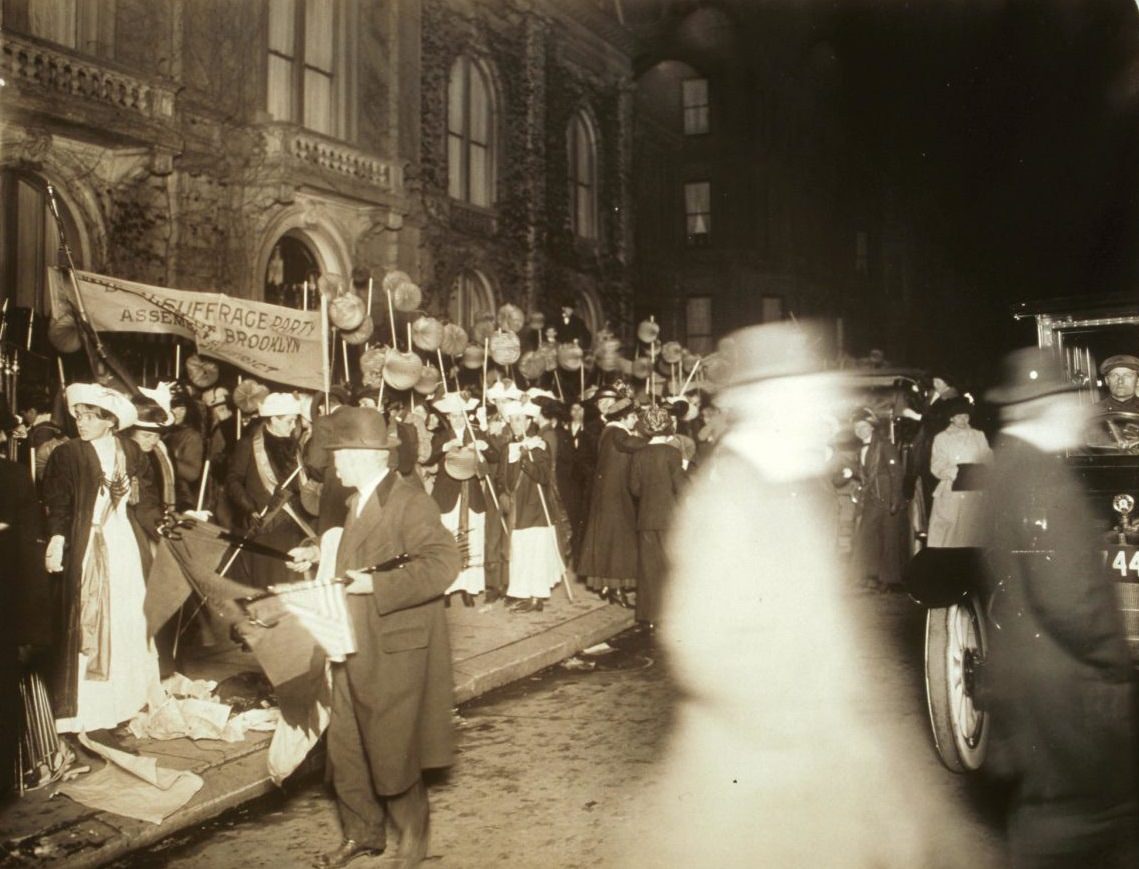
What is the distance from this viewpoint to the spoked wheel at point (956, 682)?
553 cm

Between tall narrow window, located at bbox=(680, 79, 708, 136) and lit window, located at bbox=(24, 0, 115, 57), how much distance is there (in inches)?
1021

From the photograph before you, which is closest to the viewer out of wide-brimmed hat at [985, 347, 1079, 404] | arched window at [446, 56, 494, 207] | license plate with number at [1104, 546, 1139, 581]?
wide-brimmed hat at [985, 347, 1079, 404]

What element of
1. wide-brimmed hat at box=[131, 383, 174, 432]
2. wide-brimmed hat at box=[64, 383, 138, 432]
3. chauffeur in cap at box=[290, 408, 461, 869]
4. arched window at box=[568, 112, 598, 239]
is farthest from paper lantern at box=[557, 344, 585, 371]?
chauffeur in cap at box=[290, 408, 461, 869]

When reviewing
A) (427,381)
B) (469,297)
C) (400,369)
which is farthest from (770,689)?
(469,297)

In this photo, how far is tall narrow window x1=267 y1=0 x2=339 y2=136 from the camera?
663 inches

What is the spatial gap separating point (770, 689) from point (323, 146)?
39.7 ft

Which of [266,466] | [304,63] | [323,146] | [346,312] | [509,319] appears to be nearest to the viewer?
[266,466]

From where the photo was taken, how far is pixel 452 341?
1336 centimetres

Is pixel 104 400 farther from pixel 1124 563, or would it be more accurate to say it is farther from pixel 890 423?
pixel 890 423

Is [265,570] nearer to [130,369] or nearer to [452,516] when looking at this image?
[452,516]

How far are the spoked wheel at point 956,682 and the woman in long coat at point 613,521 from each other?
5798 mm

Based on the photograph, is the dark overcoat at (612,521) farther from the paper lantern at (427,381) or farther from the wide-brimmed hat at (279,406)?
the wide-brimmed hat at (279,406)

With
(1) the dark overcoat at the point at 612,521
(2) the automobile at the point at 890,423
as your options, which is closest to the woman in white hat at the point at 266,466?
(1) the dark overcoat at the point at 612,521

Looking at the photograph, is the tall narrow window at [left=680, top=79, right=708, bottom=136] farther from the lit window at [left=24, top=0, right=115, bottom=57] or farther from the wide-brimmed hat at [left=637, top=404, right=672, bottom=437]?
the wide-brimmed hat at [left=637, top=404, right=672, bottom=437]
